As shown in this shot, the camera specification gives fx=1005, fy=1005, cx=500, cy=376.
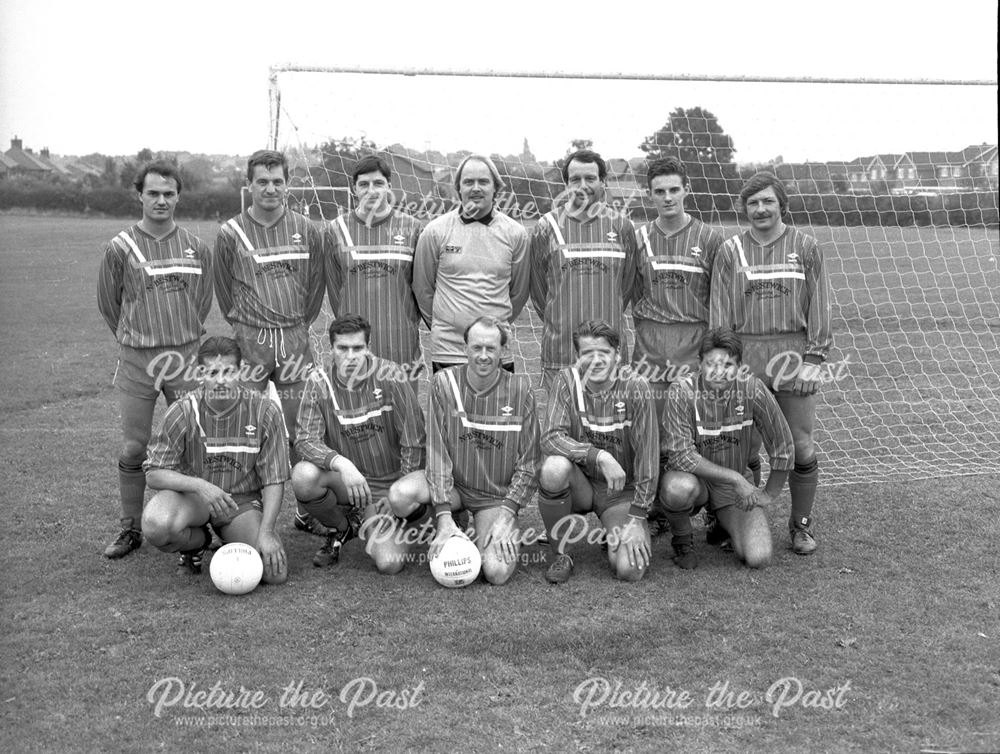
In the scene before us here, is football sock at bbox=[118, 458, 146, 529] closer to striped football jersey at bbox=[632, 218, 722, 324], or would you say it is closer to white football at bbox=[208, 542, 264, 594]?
white football at bbox=[208, 542, 264, 594]

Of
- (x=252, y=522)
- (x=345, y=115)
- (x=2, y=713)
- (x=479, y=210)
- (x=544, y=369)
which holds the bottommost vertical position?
(x=2, y=713)

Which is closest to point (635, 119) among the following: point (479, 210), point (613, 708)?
point (479, 210)

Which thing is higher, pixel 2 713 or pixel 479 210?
pixel 479 210

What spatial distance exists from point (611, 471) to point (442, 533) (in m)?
0.77

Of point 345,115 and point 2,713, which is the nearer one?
point 2,713

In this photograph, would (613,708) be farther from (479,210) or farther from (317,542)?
(479,210)

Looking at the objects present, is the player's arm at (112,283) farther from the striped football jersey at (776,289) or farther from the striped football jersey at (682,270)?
the striped football jersey at (776,289)

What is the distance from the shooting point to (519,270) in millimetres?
4832

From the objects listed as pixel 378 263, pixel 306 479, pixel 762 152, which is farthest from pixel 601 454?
pixel 762 152

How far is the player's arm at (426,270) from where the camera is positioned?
4734 millimetres

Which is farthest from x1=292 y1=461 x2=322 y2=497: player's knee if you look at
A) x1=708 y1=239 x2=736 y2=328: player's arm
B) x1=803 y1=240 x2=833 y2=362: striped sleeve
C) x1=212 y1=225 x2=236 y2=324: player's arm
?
x1=803 y1=240 x2=833 y2=362: striped sleeve

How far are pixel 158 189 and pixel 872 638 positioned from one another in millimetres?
3558

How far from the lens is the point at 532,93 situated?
21.1ft

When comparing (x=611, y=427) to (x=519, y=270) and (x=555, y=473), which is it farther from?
(x=519, y=270)
